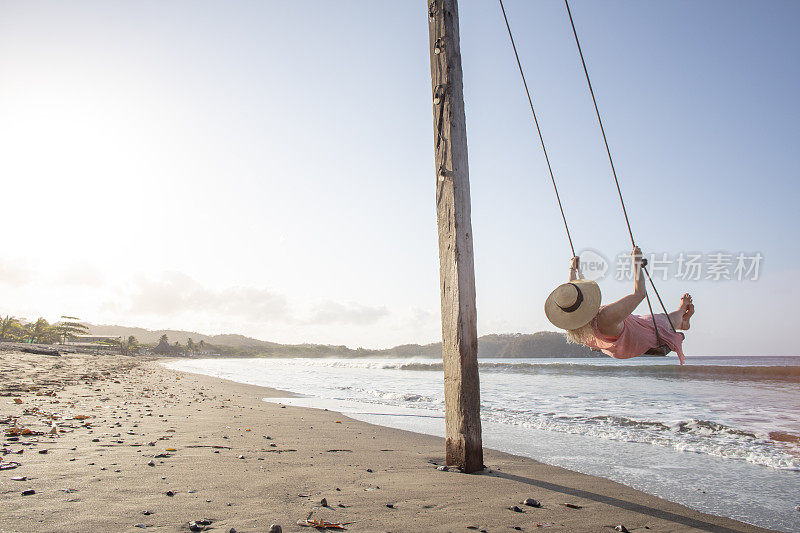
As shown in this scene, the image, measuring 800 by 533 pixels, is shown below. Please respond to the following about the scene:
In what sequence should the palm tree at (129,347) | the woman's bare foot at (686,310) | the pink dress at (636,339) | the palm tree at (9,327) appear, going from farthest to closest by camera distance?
the palm tree at (129,347) < the palm tree at (9,327) < the woman's bare foot at (686,310) < the pink dress at (636,339)

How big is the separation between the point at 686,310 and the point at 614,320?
102 centimetres

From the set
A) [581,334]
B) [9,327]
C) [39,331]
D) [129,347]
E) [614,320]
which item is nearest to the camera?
[614,320]

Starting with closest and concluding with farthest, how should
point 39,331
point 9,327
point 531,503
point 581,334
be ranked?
point 531,503
point 581,334
point 9,327
point 39,331

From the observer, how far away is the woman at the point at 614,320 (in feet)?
14.8

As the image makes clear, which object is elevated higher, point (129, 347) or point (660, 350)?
point (660, 350)

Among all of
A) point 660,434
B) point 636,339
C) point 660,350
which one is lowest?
point 660,434

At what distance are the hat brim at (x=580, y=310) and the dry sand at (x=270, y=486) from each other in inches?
56.9

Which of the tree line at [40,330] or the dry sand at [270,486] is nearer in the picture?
the dry sand at [270,486]

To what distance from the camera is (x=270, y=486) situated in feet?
10.9

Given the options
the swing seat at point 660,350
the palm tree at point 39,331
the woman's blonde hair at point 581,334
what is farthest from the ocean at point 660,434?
the palm tree at point 39,331

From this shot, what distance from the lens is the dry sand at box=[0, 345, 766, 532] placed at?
2670 mm

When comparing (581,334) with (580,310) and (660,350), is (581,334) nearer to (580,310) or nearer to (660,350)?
(580,310)

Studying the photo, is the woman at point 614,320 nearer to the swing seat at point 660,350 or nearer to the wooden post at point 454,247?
the swing seat at point 660,350

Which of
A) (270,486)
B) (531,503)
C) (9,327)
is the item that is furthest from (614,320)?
(9,327)
